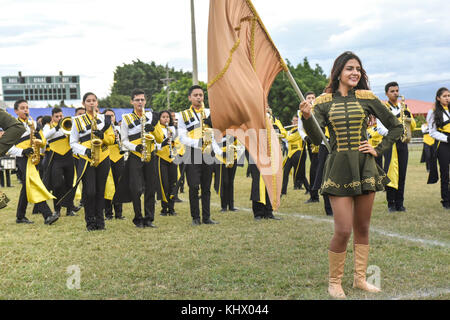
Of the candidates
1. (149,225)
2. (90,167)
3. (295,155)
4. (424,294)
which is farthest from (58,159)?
(424,294)

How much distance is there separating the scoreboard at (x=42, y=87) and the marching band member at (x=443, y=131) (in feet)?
153

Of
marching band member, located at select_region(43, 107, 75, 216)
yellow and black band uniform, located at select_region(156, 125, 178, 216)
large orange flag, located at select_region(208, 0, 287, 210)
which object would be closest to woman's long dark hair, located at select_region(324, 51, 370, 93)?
large orange flag, located at select_region(208, 0, 287, 210)

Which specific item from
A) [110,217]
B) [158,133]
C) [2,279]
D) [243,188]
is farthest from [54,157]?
[243,188]

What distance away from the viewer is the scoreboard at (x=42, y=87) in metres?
52.8

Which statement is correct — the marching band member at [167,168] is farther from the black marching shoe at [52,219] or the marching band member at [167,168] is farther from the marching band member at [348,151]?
the marching band member at [348,151]

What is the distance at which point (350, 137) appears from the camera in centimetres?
493

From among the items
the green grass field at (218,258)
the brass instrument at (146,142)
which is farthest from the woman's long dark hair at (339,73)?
the brass instrument at (146,142)

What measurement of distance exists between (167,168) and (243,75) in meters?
6.45

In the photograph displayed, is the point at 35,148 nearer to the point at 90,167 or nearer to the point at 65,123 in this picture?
the point at 65,123

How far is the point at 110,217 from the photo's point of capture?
10.5 metres

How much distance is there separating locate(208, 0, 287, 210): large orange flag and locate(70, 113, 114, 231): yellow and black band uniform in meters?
4.28

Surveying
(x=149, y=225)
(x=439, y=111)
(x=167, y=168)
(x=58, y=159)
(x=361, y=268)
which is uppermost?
(x=439, y=111)

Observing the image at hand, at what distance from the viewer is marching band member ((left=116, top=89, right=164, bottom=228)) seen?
8.98 metres
